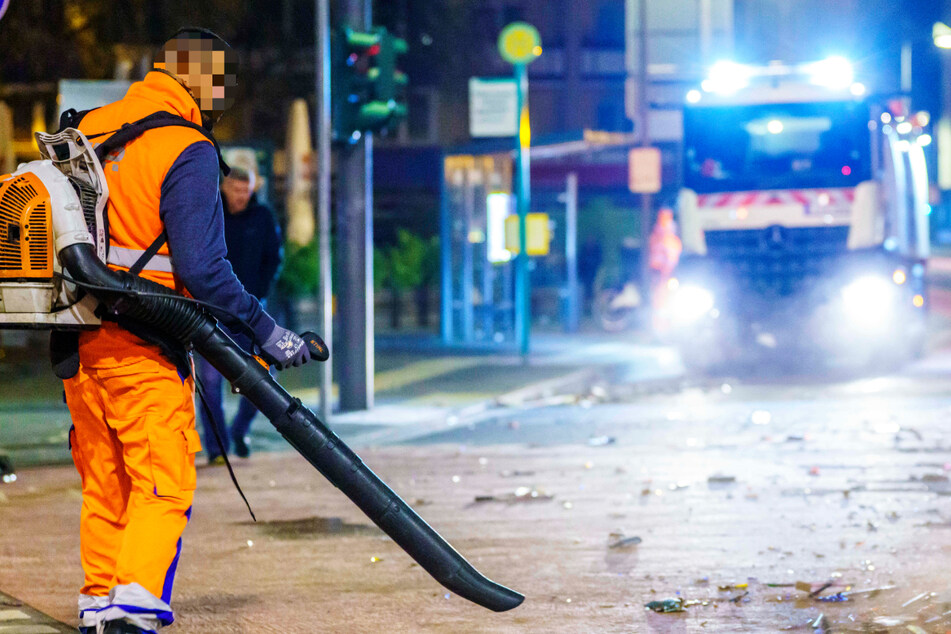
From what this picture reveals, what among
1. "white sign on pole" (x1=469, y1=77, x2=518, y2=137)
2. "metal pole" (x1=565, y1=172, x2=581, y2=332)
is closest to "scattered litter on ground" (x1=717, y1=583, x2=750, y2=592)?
"white sign on pole" (x1=469, y1=77, x2=518, y2=137)

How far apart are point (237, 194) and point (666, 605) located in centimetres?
477

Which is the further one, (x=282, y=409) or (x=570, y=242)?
(x=570, y=242)

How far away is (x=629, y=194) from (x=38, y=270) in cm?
4252

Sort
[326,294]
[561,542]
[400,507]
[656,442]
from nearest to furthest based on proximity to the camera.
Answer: [400,507] → [561,542] → [656,442] → [326,294]

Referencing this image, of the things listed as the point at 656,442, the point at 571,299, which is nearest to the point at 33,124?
the point at 571,299

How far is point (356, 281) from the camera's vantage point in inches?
499

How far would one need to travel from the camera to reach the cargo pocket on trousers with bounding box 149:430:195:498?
13.8 ft

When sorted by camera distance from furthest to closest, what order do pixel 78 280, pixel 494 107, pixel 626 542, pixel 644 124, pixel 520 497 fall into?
pixel 644 124, pixel 494 107, pixel 520 497, pixel 626 542, pixel 78 280

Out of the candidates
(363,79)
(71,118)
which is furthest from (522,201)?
(71,118)

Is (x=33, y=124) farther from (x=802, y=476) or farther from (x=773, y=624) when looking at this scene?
(x=773, y=624)

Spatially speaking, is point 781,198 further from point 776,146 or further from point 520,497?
point 520,497

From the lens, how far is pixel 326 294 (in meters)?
11.5

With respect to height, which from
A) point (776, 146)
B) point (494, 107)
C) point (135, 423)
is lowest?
point (135, 423)

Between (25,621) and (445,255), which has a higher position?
(445,255)
